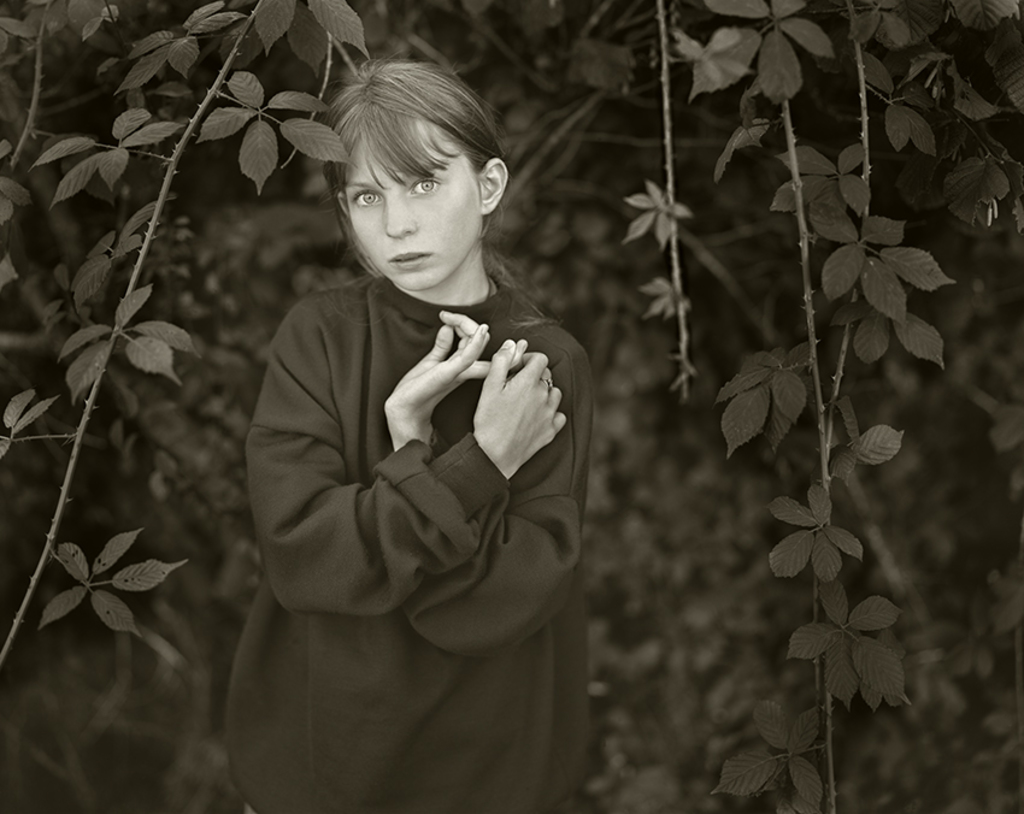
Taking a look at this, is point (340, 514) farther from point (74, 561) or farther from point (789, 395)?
point (789, 395)

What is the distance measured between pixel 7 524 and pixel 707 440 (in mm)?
1521

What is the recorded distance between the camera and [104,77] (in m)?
1.40

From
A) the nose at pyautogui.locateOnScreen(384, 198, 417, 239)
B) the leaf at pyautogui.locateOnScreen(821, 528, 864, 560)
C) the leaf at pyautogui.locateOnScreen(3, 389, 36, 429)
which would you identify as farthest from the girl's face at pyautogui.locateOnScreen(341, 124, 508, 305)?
the leaf at pyautogui.locateOnScreen(821, 528, 864, 560)

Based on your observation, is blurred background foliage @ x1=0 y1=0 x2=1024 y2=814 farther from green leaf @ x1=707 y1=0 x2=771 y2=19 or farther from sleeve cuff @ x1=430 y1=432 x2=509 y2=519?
green leaf @ x1=707 y1=0 x2=771 y2=19

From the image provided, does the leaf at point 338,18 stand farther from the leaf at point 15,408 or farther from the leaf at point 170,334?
the leaf at point 15,408

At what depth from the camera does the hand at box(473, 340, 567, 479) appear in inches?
44.5

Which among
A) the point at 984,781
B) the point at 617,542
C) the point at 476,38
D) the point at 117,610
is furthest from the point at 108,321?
the point at 984,781

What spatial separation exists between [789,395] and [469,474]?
0.39 m

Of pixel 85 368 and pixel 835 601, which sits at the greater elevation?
pixel 85 368

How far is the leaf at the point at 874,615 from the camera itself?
1109mm

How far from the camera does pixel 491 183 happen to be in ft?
3.89

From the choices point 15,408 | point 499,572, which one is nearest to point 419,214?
point 499,572

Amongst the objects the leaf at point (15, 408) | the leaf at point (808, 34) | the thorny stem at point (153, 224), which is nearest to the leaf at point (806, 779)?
the leaf at point (808, 34)

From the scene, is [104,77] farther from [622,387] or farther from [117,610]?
[622,387]
